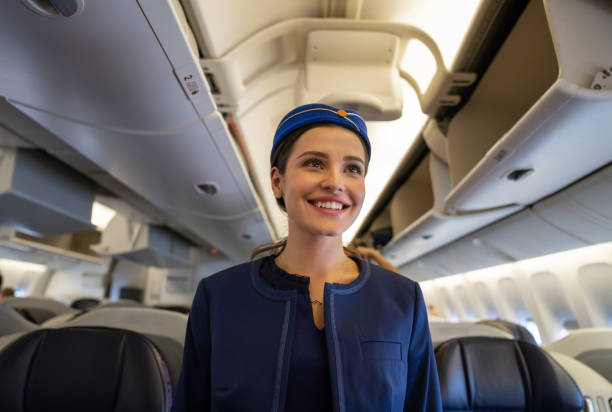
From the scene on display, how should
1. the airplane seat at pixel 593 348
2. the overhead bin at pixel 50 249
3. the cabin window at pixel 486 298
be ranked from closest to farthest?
1. the airplane seat at pixel 593 348
2. the cabin window at pixel 486 298
3. the overhead bin at pixel 50 249

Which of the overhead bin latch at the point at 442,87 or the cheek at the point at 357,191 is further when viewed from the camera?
the overhead bin latch at the point at 442,87

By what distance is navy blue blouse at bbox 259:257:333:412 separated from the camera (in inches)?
27.4

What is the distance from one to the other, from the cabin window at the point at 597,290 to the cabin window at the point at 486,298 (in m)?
2.28

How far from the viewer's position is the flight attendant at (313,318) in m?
0.70

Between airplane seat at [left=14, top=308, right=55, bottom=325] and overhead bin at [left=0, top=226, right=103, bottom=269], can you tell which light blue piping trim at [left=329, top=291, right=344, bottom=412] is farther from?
overhead bin at [left=0, top=226, right=103, bottom=269]

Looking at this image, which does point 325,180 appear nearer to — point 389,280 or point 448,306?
point 389,280

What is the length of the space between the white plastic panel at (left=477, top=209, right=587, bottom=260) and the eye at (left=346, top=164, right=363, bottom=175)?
2882 mm

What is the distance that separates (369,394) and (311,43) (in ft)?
7.43

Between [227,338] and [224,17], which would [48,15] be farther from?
[227,338]

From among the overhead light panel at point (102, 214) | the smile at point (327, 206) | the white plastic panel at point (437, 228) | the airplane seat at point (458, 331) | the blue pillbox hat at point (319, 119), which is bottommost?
the airplane seat at point (458, 331)

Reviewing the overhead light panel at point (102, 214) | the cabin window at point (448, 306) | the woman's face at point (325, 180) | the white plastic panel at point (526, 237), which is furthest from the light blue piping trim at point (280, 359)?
the cabin window at point (448, 306)

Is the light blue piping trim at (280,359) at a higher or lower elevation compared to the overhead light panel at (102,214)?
lower

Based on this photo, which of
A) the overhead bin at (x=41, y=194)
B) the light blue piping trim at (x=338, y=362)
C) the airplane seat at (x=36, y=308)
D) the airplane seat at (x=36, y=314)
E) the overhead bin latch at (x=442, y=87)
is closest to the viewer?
the light blue piping trim at (x=338, y=362)

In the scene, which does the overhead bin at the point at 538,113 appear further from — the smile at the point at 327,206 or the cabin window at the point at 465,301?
the cabin window at the point at 465,301
